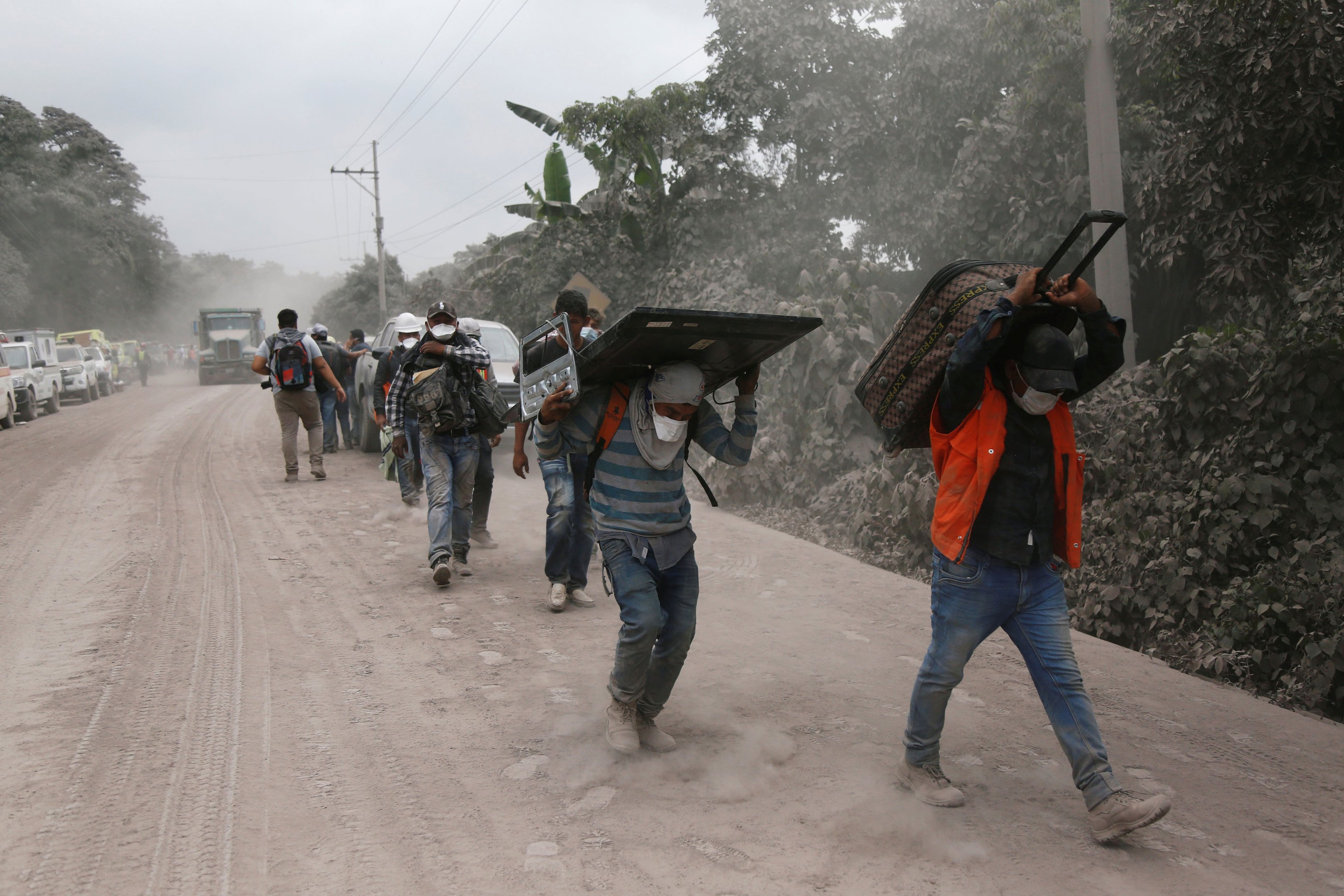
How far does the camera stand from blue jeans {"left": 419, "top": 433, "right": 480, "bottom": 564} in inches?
274

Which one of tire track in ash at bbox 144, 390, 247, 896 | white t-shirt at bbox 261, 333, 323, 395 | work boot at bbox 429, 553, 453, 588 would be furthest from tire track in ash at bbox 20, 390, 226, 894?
white t-shirt at bbox 261, 333, 323, 395

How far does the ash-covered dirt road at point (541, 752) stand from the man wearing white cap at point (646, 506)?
294mm

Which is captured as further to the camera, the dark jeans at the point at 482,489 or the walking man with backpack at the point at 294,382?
the walking man with backpack at the point at 294,382

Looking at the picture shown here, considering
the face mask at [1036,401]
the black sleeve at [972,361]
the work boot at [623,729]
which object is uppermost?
the black sleeve at [972,361]

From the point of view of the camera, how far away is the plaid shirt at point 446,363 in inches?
279

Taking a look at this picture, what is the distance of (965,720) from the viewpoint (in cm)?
458

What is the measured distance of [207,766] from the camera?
4.01 m

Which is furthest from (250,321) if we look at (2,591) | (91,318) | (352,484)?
(2,591)

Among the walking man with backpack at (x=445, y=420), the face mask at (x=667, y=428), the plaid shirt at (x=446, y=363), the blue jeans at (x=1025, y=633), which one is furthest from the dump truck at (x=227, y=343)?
the blue jeans at (x=1025, y=633)

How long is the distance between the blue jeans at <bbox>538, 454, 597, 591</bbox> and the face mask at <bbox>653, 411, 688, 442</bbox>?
261cm

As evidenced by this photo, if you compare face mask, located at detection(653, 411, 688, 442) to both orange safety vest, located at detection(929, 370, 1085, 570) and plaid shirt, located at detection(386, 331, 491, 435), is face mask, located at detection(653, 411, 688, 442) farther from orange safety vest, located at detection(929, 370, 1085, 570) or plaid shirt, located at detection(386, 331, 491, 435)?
plaid shirt, located at detection(386, 331, 491, 435)

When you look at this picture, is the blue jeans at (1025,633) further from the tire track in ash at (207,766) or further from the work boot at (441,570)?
the work boot at (441,570)

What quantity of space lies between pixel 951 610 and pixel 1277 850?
53.9 inches

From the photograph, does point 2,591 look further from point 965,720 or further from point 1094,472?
point 1094,472
